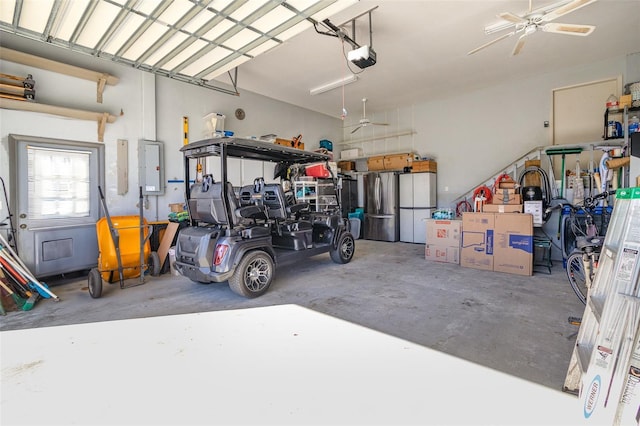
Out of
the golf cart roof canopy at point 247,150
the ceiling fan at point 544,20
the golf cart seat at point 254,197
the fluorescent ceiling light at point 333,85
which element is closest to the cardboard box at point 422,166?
the fluorescent ceiling light at point 333,85

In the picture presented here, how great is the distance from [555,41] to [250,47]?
16.5ft

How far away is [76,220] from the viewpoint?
4.62 metres

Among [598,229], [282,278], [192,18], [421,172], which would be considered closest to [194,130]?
[192,18]

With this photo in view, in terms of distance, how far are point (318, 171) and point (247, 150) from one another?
11.1ft

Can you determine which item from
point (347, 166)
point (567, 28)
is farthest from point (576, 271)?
point (347, 166)

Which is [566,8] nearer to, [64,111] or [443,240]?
[443,240]

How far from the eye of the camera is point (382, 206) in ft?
26.6

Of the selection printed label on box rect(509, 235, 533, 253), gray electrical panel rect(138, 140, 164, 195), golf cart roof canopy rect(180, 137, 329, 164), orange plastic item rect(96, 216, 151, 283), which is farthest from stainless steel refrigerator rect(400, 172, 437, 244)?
orange plastic item rect(96, 216, 151, 283)

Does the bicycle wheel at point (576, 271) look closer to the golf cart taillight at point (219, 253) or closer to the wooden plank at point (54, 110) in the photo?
the golf cart taillight at point (219, 253)

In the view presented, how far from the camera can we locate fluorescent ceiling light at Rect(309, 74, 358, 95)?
628 centimetres

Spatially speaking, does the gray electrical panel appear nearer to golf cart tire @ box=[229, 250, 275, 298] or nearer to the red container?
golf cart tire @ box=[229, 250, 275, 298]

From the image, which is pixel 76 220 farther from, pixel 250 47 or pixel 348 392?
pixel 348 392

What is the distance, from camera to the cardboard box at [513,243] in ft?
15.0

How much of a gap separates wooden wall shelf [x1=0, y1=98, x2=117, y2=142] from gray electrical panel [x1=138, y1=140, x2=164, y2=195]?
23.4 inches
